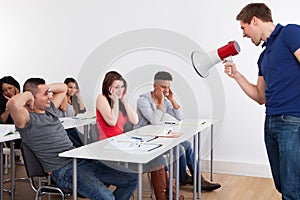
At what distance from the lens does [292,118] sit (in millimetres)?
1938

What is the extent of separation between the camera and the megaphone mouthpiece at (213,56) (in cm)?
238

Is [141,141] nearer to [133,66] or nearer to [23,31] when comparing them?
[133,66]

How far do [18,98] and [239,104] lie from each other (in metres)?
2.66

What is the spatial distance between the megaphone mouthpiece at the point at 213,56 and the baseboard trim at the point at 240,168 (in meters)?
2.18

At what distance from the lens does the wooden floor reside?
3.54 m

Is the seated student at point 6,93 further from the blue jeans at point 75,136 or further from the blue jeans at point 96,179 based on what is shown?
the blue jeans at point 96,179

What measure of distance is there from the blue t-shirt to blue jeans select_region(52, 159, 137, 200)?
1.07m

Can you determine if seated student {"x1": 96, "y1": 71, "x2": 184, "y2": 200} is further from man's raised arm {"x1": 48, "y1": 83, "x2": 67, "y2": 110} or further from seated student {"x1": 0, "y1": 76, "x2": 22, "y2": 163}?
seated student {"x1": 0, "y1": 76, "x2": 22, "y2": 163}

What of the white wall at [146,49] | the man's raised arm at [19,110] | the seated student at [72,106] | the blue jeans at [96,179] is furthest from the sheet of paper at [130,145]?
the white wall at [146,49]

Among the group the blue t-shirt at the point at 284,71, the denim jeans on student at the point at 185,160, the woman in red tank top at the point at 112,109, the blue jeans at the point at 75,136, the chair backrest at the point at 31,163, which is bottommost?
the denim jeans on student at the point at 185,160

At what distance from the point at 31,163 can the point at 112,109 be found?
0.91 meters

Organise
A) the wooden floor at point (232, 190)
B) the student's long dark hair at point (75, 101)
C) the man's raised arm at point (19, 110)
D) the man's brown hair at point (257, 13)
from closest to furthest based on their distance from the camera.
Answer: the man's brown hair at point (257, 13) < the man's raised arm at point (19, 110) < the wooden floor at point (232, 190) < the student's long dark hair at point (75, 101)

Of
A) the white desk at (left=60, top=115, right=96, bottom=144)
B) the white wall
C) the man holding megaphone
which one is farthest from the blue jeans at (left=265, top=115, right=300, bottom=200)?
the white wall

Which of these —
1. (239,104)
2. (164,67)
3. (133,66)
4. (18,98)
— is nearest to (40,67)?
(133,66)
